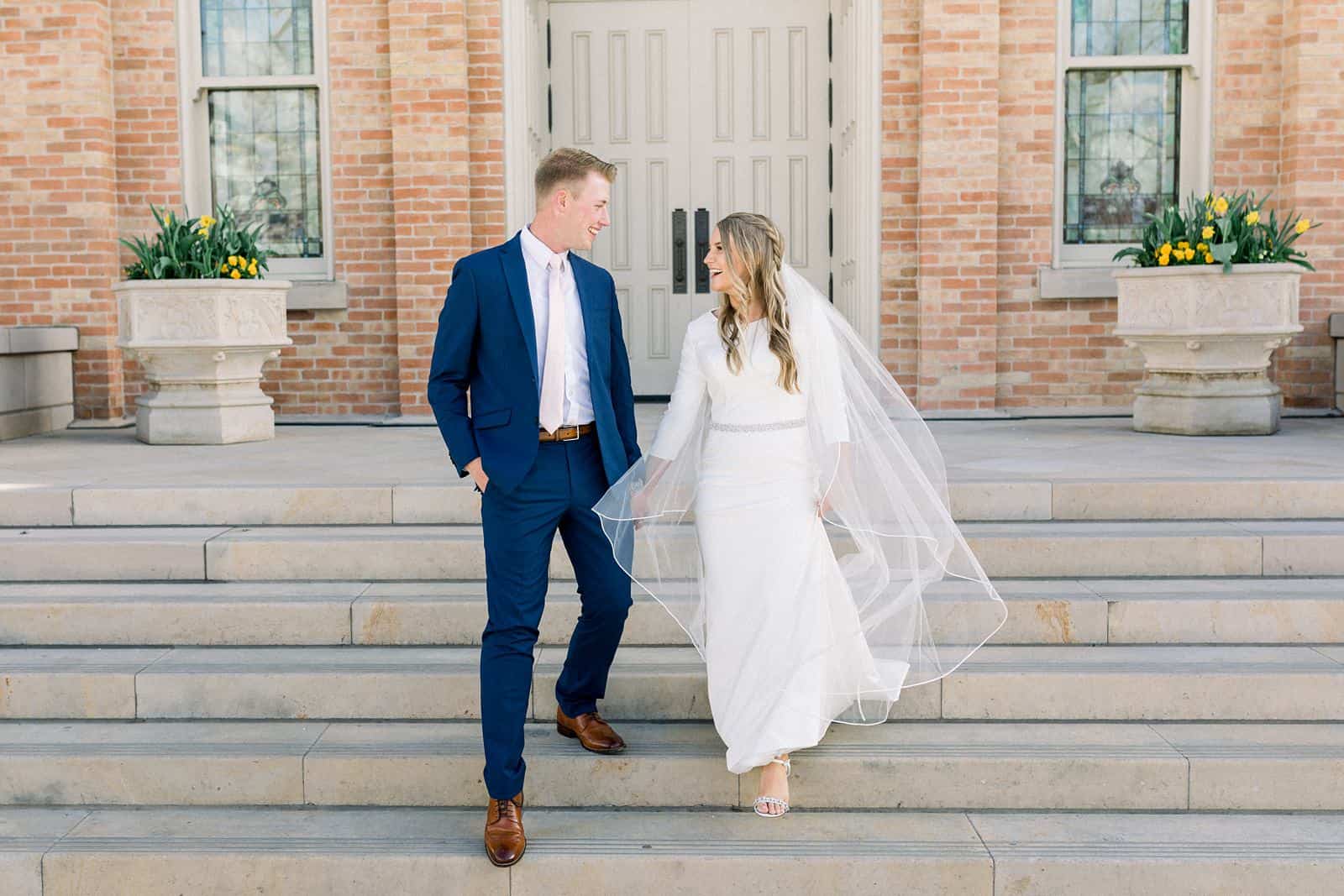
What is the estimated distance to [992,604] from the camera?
446 centimetres

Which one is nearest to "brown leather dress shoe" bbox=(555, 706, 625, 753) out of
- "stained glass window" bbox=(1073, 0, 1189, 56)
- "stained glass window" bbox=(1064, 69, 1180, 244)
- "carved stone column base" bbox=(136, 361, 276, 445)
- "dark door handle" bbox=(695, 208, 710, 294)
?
"carved stone column base" bbox=(136, 361, 276, 445)

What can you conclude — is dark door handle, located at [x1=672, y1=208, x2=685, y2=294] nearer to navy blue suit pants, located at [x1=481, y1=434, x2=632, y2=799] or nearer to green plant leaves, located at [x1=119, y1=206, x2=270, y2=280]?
green plant leaves, located at [x1=119, y1=206, x2=270, y2=280]

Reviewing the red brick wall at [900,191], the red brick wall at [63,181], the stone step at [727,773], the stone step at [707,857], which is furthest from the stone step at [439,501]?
the red brick wall at [63,181]

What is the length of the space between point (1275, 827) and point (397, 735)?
283 centimetres

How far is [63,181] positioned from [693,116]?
467 centimetres

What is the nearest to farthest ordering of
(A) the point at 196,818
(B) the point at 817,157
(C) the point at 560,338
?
(C) the point at 560,338
(A) the point at 196,818
(B) the point at 817,157

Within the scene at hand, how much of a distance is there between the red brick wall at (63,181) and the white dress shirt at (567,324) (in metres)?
6.66

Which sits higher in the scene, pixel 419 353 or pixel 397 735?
pixel 419 353

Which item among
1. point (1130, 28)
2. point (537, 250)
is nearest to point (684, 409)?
point (537, 250)

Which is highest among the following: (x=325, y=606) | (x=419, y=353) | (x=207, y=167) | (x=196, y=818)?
(x=207, y=167)

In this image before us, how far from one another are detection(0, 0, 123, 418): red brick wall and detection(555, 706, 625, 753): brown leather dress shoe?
650cm

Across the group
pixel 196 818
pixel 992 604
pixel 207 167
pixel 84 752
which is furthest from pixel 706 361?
pixel 207 167

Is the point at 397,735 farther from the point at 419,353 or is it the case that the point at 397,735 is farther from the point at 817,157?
the point at 817,157

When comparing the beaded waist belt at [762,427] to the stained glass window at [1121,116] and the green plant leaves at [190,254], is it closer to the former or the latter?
the green plant leaves at [190,254]
